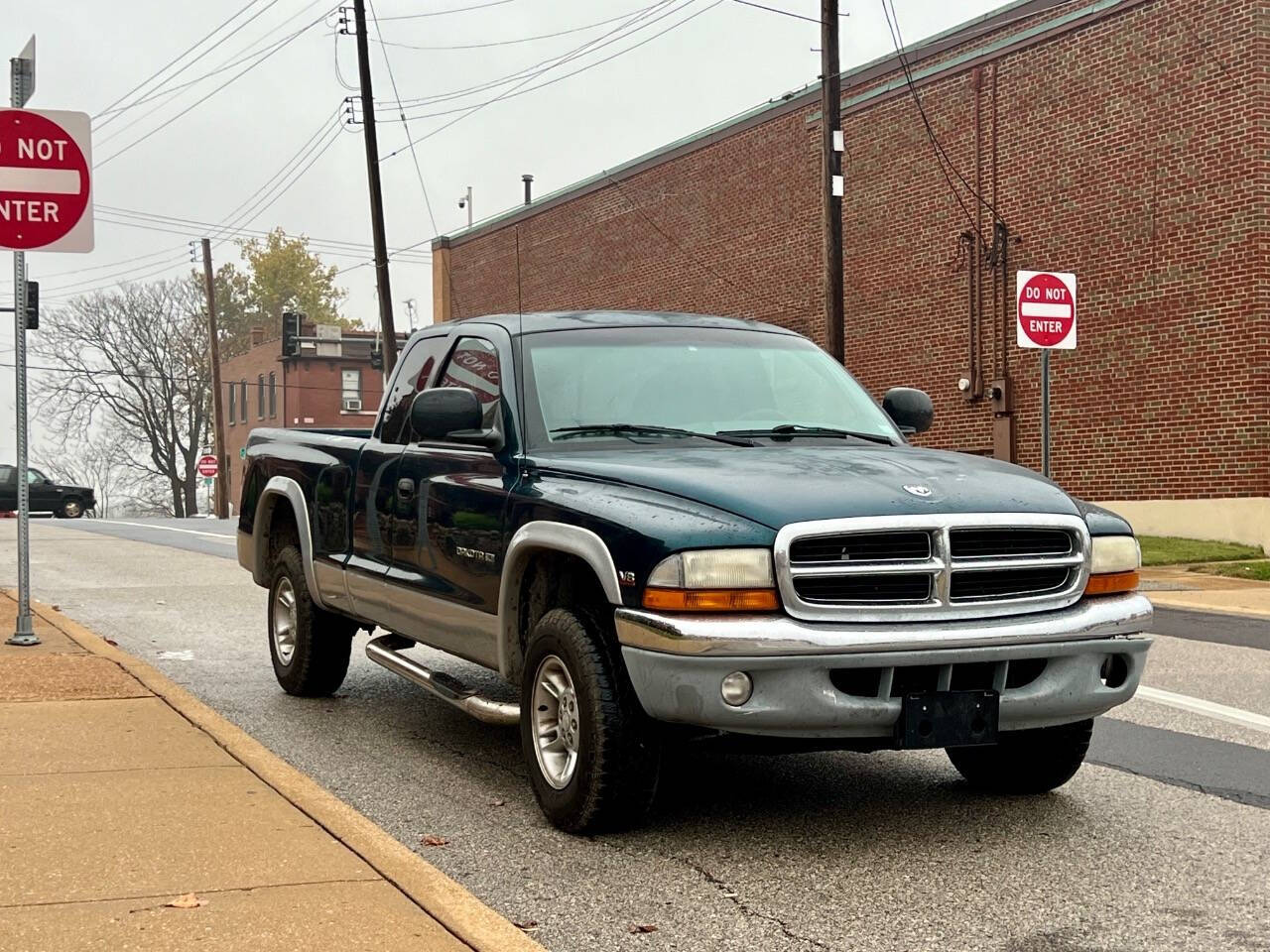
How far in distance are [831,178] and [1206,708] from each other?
1296 cm

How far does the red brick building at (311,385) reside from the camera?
67.4 m

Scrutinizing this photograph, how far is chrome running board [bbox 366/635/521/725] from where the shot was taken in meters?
5.99

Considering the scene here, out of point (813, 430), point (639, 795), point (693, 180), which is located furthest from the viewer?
point (693, 180)

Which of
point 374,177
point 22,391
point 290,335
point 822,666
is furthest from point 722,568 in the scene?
point 290,335

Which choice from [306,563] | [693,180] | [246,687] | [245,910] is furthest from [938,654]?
[693,180]

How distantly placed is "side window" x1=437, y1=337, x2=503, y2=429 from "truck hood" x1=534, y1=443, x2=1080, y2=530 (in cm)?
63

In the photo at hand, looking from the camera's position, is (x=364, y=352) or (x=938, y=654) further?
(x=364, y=352)

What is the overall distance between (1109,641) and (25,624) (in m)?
7.10

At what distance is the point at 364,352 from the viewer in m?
69.7

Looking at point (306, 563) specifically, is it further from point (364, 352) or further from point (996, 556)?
point (364, 352)

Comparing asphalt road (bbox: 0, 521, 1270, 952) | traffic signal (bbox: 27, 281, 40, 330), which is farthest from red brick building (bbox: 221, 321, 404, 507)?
asphalt road (bbox: 0, 521, 1270, 952)

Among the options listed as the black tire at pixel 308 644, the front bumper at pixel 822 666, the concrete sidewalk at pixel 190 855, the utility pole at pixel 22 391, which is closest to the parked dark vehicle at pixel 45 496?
the utility pole at pixel 22 391

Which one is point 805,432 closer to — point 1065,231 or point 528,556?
point 528,556

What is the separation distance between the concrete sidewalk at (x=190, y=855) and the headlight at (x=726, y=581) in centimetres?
115
